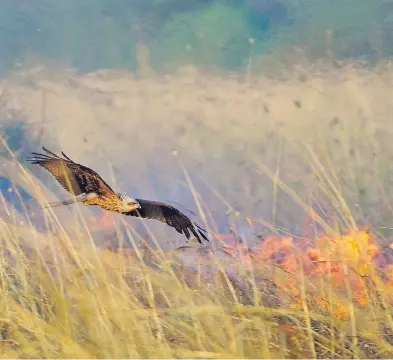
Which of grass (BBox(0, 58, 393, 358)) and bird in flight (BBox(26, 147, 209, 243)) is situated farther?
bird in flight (BBox(26, 147, 209, 243))

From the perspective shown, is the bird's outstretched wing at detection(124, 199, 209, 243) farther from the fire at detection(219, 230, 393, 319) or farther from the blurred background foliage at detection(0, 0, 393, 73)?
the blurred background foliage at detection(0, 0, 393, 73)

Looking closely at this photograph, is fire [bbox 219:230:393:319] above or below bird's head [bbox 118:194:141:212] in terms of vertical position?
below

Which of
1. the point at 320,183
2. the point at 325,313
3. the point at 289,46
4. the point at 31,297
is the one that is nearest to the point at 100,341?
the point at 31,297

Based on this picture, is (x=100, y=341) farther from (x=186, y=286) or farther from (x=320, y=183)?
(x=320, y=183)

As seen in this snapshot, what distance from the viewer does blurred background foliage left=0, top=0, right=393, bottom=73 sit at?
181cm

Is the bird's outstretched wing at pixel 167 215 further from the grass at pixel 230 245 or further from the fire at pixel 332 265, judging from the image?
the fire at pixel 332 265

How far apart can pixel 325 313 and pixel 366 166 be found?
47 centimetres

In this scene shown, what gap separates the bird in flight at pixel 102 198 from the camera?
178 centimetres

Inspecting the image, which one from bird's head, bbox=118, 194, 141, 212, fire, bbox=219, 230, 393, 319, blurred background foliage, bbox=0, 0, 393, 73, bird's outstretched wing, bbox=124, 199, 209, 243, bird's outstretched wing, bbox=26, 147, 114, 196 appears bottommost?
fire, bbox=219, 230, 393, 319

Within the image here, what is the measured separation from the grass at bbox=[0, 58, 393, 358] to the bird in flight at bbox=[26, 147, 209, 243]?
0.15ft

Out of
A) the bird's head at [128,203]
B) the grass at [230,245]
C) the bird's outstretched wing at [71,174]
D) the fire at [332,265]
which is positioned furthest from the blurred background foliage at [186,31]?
the fire at [332,265]

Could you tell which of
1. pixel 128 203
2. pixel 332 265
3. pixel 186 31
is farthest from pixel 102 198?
pixel 332 265

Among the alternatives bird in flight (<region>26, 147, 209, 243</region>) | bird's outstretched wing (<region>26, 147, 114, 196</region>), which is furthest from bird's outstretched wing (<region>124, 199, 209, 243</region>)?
bird's outstretched wing (<region>26, 147, 114, 196</region>)

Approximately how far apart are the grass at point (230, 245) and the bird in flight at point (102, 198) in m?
0.05
